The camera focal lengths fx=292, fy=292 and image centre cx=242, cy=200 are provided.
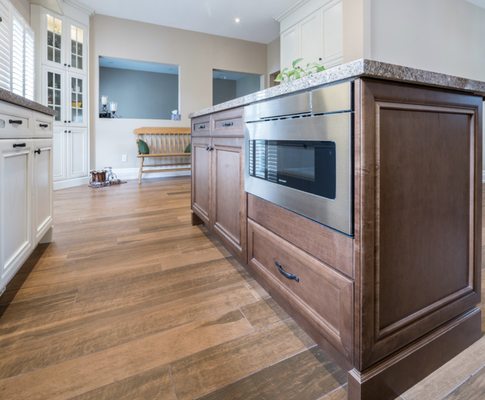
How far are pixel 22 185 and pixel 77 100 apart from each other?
3823 mm

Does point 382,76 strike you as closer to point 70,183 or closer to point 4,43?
point 4,43

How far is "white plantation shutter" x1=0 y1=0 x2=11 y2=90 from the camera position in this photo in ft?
10.5

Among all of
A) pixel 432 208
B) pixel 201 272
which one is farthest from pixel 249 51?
pixel 432 208

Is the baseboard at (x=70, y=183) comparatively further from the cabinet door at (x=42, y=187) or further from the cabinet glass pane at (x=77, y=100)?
the cabinet door at (x=42, y=187)

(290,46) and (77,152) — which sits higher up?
(290,46)

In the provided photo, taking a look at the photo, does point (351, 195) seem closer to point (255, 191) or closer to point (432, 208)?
point (432, 208)

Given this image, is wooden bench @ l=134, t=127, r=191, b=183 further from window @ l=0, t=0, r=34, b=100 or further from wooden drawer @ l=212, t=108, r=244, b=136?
wooden drawer @ l=212, t=108, r=244, b=136

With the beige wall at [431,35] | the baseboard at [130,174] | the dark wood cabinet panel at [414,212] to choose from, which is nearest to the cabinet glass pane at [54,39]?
the baseboard at [130,174]

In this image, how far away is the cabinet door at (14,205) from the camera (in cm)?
116

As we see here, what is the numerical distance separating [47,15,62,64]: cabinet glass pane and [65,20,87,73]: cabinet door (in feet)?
0.36

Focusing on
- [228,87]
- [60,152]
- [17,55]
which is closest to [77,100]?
[60,152]

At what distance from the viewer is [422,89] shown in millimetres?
761

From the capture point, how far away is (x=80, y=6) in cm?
449

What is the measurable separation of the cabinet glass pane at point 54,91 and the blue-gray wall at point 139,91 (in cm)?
447
